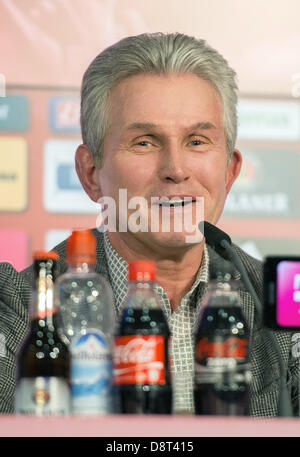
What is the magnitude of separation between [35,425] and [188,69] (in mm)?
892

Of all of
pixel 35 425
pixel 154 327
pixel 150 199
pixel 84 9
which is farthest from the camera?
pixel 84 9

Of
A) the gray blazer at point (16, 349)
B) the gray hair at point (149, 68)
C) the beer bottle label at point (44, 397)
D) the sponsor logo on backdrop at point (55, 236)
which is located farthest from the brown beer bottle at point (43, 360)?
the sponsor logo on backdrop at point (55, 236)

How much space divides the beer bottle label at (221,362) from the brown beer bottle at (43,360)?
5.2 inches

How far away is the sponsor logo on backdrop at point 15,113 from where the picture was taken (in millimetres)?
2506

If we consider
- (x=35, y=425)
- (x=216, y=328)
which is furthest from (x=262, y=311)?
(x=35, y=425)

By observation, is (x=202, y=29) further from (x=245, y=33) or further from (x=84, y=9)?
(x=84, y=9)

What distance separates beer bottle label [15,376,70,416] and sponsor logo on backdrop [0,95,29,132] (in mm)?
1672

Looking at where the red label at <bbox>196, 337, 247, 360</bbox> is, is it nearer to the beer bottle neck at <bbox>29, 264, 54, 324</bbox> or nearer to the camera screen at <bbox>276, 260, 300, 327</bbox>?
the camera screen at <bbox>276, 260, 300, 327</bbox>

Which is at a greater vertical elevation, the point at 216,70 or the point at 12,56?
the point at 12,56

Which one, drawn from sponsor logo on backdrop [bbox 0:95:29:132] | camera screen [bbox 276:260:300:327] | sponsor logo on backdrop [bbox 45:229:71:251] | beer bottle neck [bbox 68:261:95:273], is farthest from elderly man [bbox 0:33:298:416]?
sponsor logo on backdrop [bbox 0:95:29:132]

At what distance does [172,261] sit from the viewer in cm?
153

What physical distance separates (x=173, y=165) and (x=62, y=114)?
110 cm

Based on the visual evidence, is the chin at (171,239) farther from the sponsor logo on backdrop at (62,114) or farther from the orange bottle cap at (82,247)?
the sponsor logo on backdrop at (62,114)

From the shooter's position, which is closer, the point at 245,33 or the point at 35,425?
the point at 35,425
